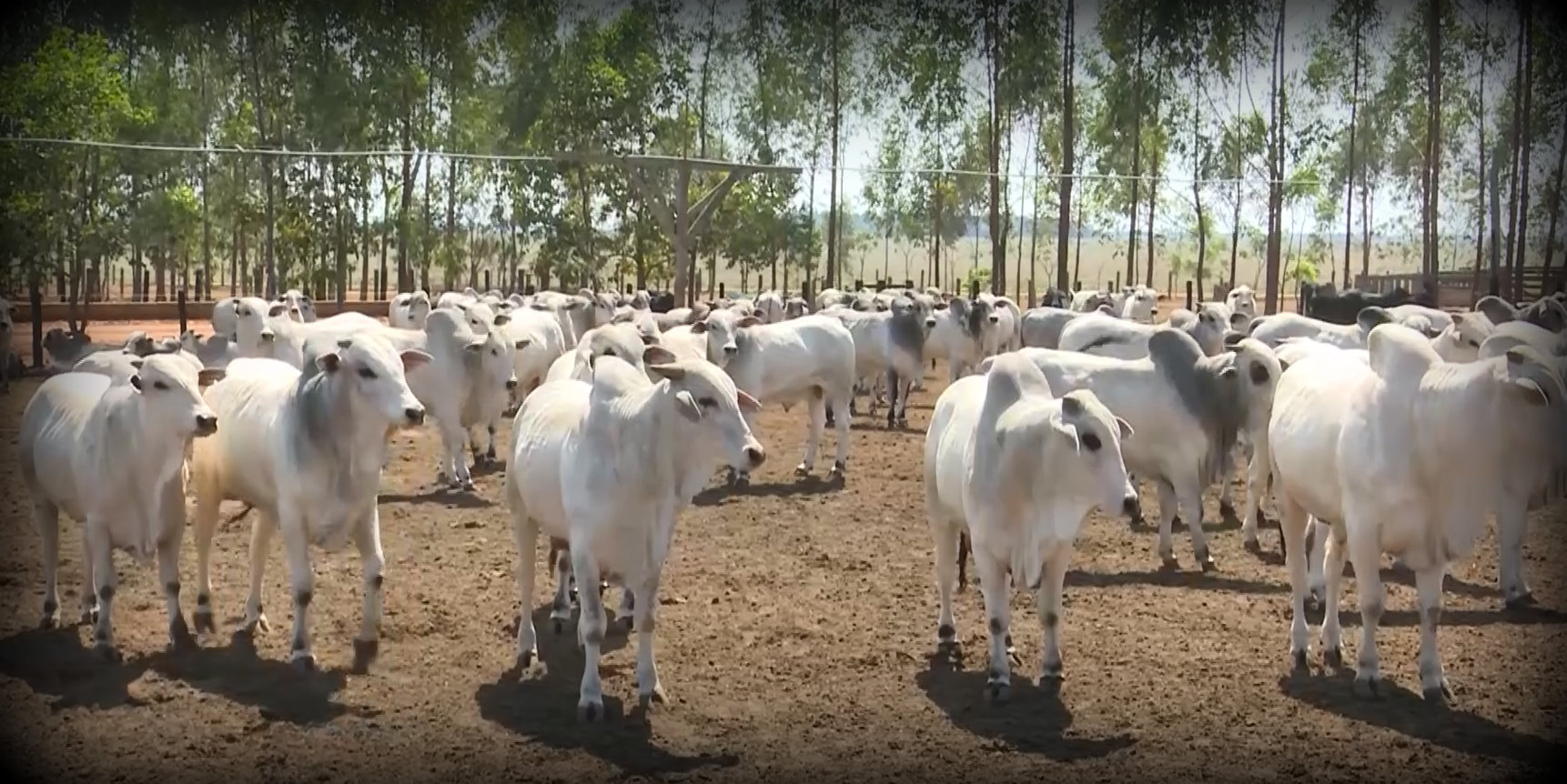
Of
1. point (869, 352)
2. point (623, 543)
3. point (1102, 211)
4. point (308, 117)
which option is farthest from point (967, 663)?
point (1102, 211)

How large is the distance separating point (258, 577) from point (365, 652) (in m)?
0.90

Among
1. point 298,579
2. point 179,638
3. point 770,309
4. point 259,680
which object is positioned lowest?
point 259,680

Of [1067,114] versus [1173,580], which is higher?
[1067,114]

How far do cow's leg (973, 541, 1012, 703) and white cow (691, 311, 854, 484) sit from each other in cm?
696

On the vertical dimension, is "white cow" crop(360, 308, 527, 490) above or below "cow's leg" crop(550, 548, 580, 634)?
above

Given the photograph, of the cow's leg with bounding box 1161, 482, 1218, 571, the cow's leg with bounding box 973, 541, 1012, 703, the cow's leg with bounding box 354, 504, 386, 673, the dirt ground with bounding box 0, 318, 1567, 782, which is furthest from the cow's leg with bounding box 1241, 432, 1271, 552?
the cow's leg with bounding box 354, 504, 386, 673

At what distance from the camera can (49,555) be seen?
7887mm

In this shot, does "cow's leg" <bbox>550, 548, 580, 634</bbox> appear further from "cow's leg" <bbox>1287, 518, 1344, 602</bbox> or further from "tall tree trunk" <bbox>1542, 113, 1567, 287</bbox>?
"tall tree trunk" <bbox>1542, 113, 1567, 287</bbox>

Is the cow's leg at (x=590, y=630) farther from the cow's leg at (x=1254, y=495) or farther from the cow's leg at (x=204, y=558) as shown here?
the cow's leg at (x=1254, y=495)

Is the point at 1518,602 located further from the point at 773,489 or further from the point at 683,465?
the point at 773,489

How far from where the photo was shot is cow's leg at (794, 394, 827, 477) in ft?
45.6

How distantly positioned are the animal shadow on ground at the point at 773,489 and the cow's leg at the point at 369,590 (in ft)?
15.9

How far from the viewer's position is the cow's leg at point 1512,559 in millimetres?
6797

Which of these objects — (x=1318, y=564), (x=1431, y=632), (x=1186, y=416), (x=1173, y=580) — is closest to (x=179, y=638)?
Result: (x=1173, y=580)
